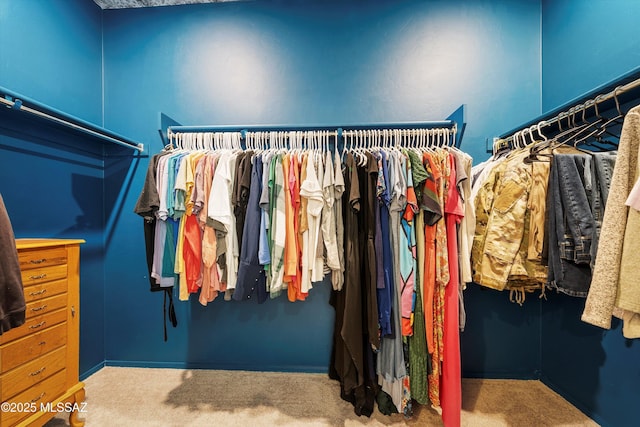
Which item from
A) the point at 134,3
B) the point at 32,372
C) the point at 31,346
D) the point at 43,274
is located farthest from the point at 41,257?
the point at 134,3

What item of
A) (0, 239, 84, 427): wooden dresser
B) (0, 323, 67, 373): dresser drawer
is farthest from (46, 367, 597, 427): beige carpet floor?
(0, 323, 67, 373): dresser drawer

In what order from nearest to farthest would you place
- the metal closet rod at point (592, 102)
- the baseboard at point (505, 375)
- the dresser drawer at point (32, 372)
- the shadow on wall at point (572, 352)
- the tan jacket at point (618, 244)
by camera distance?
the tan jacket at point (618, 244) → the metal closet rod at point (592, 102) → the dresser drawer at point (32, 372) → the shadow on wall at point (572, 352) → the baseboard at point (505, 375)

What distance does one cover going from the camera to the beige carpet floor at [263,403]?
4.50 ft

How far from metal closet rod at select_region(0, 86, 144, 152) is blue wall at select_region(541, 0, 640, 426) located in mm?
3080

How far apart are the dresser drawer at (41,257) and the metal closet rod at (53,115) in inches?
27.7

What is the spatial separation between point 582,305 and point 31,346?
306 cm

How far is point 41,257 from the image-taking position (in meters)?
1.17

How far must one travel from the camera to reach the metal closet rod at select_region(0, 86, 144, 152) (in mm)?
1119

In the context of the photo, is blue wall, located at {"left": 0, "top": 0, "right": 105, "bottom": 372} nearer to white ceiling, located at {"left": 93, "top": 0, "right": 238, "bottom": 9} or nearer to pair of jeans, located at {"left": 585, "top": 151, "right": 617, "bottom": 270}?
white ceiling, located at {"left": 93, "top": 0, "right": 238, "bottom": 9}

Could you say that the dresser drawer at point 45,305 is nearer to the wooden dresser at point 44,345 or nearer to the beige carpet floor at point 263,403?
the wooden dresser at point 44,345

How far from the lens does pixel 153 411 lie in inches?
56.4

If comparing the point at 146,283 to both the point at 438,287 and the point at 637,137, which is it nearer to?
the point at 438,287

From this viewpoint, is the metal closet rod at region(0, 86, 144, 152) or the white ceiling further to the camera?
the white ceiling

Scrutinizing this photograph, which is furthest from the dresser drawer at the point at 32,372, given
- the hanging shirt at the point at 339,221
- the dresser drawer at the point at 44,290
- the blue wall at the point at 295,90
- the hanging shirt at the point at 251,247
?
the hanging shirt at the point at 339,221
